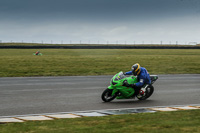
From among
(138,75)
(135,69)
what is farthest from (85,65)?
(135,69)

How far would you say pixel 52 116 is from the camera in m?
9.27

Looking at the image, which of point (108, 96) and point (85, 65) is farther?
point (85, 65)

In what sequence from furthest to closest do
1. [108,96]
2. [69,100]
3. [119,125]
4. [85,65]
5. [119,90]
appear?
1. [85,65]
2. [69,100]
3. [108,96]
4. [119,90]
5. [119,125]

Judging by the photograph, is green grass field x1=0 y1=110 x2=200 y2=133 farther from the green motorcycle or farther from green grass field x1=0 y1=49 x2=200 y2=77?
green grass field x1=0 y1=49 x2=200 y2=77

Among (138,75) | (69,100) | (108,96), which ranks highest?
(138,75)

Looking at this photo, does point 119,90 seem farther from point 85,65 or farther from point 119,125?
point 85,65

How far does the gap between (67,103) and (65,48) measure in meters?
61.6

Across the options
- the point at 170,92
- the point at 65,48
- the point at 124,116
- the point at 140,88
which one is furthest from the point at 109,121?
the point at 65,48

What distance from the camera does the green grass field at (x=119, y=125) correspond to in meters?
7.20

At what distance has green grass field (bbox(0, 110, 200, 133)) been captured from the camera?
23.6ft

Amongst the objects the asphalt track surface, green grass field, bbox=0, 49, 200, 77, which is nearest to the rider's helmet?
the asphalt track surface

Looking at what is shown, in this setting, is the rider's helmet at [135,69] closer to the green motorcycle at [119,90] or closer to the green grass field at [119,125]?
the green motorcycle at [119,90]

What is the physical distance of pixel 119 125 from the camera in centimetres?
775

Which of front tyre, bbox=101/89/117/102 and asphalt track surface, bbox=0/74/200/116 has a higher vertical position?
front tyre, bbox=101/89/117/102
